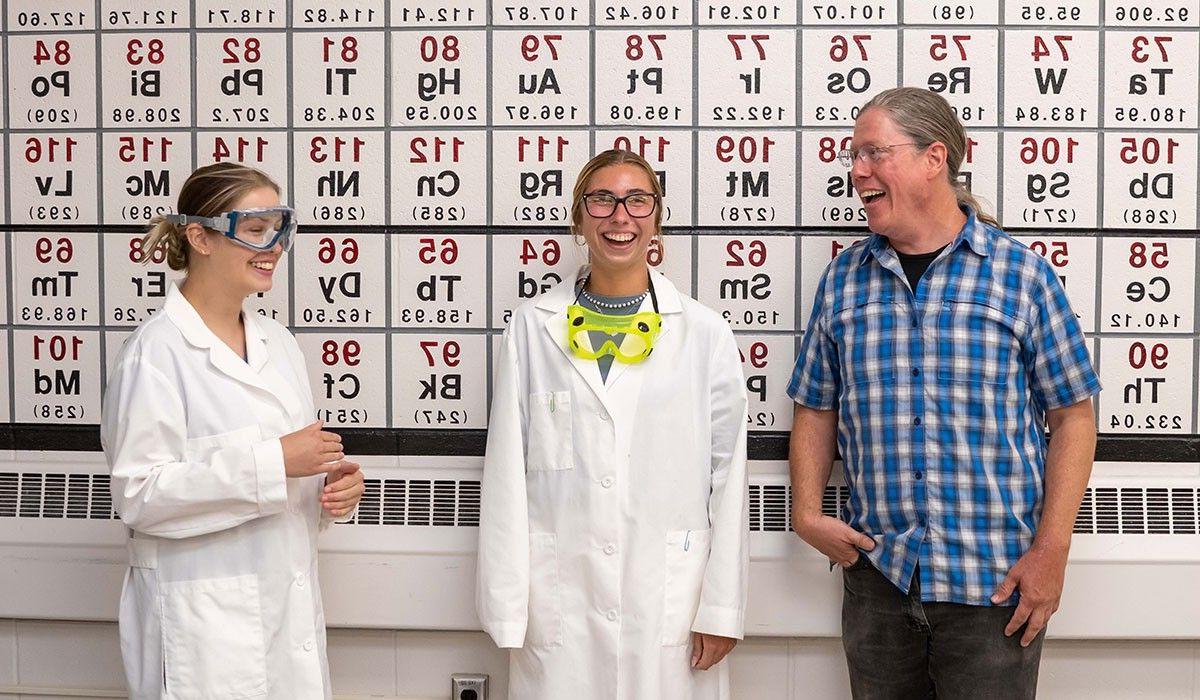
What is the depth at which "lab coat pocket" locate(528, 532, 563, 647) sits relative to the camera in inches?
75.6

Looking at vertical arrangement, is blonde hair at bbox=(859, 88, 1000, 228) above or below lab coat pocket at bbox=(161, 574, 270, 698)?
above

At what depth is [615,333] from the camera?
6.42 feet

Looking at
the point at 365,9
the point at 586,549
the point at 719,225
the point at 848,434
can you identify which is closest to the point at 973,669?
the point at 848,434

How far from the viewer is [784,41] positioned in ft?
7.26

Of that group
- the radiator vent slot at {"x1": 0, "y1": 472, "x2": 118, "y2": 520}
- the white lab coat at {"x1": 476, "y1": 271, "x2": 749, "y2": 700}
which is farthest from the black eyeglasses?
the radiator vent slot at {"x1": 0, "y1": 472, "x2": 118, "y2": 520}

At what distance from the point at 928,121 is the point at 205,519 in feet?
5.05

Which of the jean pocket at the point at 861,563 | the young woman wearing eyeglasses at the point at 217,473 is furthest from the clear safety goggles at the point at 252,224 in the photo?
the jean pocket at the point at 861,563

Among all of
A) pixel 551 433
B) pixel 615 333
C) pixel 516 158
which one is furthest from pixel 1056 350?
pixel 516 158

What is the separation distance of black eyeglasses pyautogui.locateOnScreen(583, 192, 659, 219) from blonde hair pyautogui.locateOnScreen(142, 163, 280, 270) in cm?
63

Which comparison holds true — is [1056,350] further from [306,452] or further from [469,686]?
[469,686]

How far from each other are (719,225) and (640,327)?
17.3 inches

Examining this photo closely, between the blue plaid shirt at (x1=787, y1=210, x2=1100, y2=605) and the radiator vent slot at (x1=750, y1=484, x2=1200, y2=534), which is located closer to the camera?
the blue plaid shirt at (x1=787, y1=210, x2=1100, y2=605)

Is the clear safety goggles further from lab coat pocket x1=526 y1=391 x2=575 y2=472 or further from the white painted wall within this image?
the white painted wall

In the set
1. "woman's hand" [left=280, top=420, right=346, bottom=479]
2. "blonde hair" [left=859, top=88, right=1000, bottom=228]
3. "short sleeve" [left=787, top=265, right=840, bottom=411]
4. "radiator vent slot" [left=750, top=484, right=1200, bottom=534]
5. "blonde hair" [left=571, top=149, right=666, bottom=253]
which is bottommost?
"radiator vent slot" [left=750, top=484, right=1200, bottom=534]
